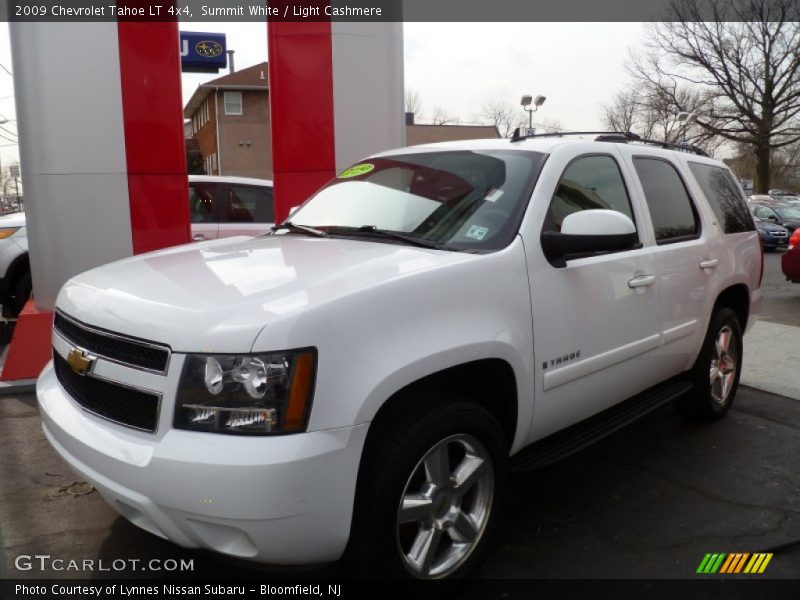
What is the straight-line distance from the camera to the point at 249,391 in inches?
85.0

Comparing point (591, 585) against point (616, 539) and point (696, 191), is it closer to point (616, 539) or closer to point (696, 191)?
point (616, 539)

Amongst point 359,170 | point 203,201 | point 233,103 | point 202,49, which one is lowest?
point 203,201

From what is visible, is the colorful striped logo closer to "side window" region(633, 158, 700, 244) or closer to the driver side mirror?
the driver side mirror

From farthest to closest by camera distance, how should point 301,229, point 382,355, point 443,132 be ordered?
1. point 443,132
2. point 301,229
3. point 382,355

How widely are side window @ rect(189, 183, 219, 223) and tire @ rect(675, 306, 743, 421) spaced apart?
5.22 m

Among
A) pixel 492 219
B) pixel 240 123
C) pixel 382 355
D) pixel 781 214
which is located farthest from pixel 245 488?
pixel 240 123

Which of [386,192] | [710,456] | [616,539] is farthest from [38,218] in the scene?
[710,456]

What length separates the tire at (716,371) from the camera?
453 centimetres

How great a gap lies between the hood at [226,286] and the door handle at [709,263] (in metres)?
2.12

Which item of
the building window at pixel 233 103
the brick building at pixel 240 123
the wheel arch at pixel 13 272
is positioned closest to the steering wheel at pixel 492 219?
the wheel arch at pixel 13 272

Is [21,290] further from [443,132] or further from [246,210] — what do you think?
[443,132]

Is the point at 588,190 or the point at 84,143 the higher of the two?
the point at 84,143

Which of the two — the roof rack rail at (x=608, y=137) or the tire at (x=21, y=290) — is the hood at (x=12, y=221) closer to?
the tire at (x=21, y=290)

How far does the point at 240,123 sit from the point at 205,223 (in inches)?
1504
